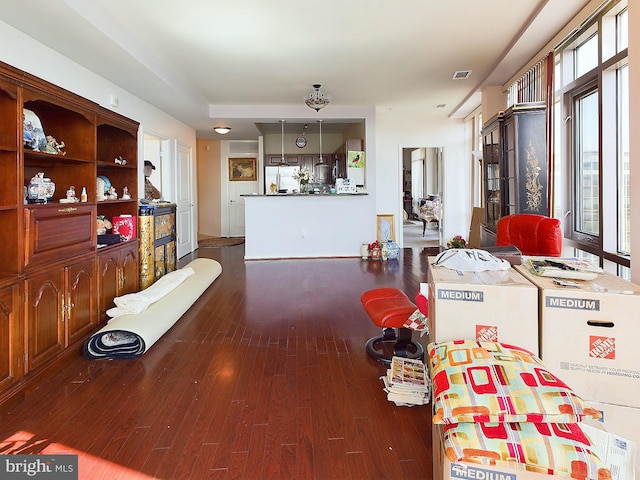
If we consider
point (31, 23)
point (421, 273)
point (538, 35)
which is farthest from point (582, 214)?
point (31, 23)

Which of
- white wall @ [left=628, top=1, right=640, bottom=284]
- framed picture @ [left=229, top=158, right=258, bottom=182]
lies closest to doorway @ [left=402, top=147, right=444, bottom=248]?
framed picture @ [left=229, top=158, right=258, bottom=182]

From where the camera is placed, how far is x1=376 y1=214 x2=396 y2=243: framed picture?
8149mm

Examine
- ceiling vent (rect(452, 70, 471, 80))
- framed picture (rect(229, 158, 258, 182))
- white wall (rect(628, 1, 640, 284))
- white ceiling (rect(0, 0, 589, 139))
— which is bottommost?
white wall (rect(628, 1, 640, 284))

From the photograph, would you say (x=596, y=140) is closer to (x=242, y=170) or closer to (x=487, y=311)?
(x=487, y=311)

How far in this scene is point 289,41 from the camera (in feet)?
13.7

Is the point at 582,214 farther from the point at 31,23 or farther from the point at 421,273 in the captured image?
the point at 31,23

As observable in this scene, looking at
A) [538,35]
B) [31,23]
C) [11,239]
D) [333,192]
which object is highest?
[538,35]

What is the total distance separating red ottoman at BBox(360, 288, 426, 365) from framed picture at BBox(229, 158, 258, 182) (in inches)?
301

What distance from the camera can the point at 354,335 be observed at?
3.29 metres

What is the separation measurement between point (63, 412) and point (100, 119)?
7.78 feet

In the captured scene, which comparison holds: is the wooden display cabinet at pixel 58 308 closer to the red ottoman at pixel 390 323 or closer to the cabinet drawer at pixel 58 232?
the cabinet drawer at pixel 58 232

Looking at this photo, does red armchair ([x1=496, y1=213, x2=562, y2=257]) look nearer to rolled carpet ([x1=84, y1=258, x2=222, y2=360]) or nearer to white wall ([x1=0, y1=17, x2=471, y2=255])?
rolled carpet ([x1=84, y1=258, x2=222, y2=360])

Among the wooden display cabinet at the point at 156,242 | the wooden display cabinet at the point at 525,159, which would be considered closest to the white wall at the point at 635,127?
the wooden display cabinet at the point at 525,159

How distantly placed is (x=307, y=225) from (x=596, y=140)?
4.68 meters
